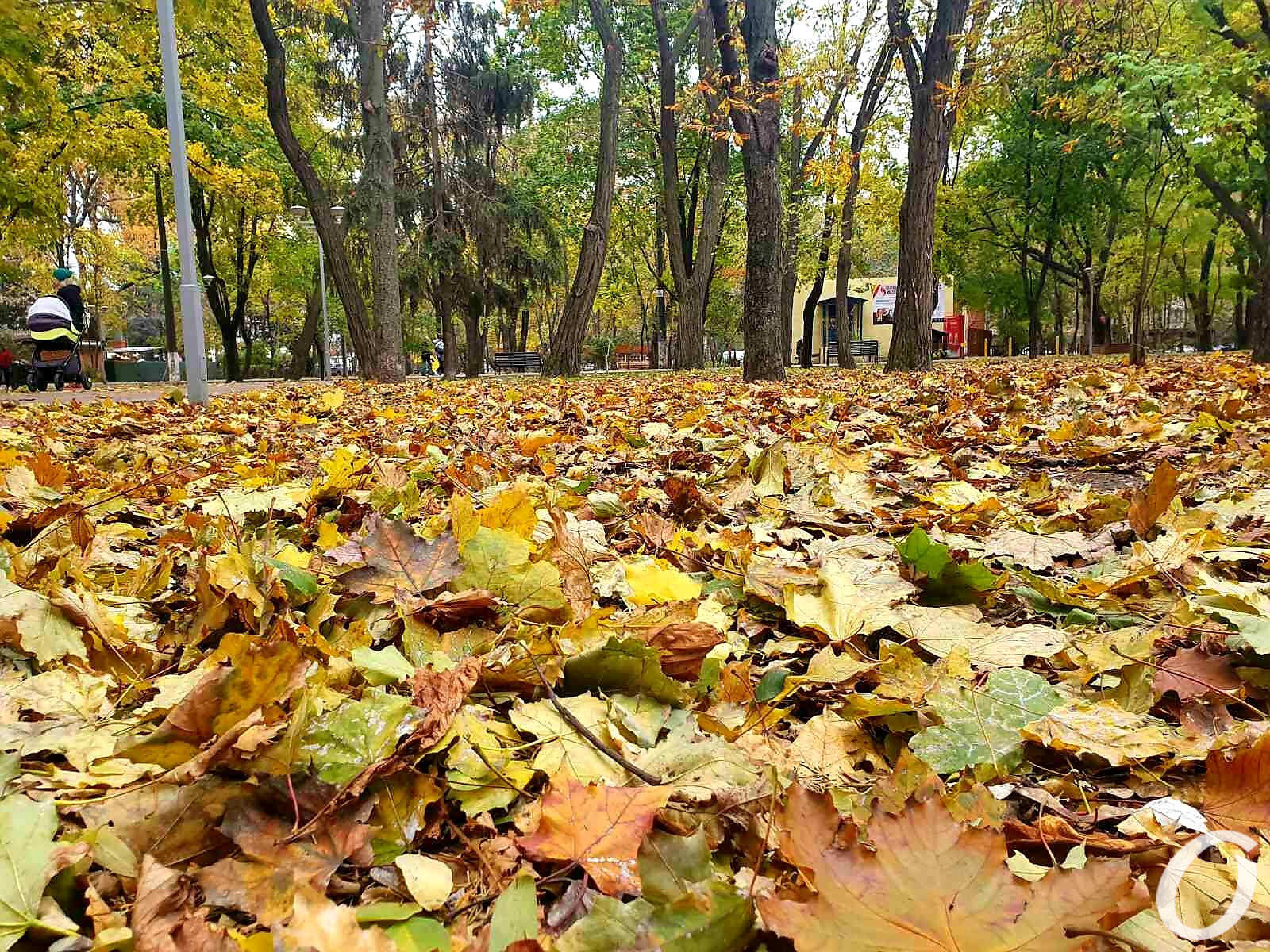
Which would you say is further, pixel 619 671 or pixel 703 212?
pixel 703 212

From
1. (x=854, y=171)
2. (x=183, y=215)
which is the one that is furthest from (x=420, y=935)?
(x=854, y=171)

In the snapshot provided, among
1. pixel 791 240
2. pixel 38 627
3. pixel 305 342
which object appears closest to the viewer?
pixel 38 627

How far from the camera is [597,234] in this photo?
12.4 m

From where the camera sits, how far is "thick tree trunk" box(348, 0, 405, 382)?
1151 cm

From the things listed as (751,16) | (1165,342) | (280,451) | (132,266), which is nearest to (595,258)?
(751,16)

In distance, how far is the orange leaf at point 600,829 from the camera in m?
0.68

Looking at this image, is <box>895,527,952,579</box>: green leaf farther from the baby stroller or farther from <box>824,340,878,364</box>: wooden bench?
<box>824,340,878,364</box>: wooden bench

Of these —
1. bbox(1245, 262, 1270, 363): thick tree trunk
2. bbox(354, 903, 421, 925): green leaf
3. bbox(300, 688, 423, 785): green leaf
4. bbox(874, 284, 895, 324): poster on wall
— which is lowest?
bbox(354, 903, 421, 925): green leaf

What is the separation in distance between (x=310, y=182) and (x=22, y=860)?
11.8 m

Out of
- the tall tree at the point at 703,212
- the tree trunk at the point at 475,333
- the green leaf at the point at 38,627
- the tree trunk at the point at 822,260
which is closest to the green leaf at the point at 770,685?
the green leaf at the point at 38,627

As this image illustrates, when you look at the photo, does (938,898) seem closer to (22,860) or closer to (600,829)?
(600,829)

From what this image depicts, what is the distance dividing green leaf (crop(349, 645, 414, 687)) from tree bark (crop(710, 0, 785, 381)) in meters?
8.61

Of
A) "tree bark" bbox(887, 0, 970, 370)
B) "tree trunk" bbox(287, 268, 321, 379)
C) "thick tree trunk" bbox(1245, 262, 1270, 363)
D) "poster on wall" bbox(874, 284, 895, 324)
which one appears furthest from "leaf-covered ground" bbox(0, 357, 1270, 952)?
"poster on wall" bbox(874, 284, 895, 324)

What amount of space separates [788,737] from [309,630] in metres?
0.68
